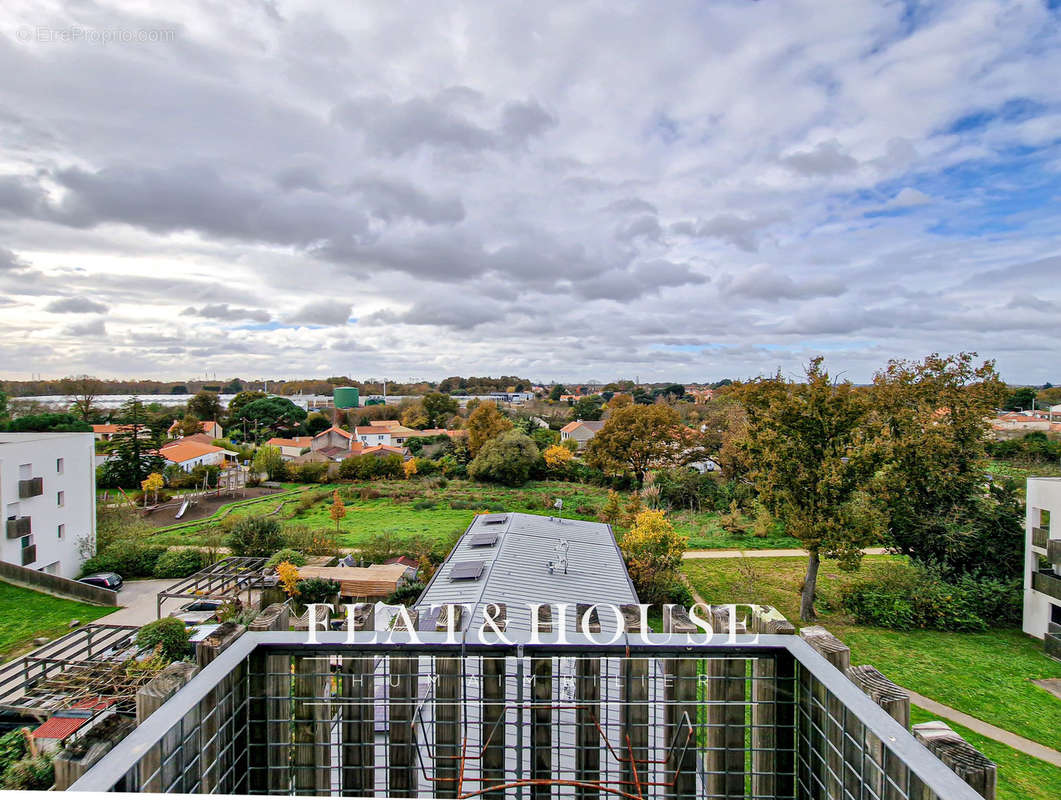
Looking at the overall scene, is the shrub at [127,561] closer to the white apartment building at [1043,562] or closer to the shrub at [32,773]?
the shrub at [32,773]

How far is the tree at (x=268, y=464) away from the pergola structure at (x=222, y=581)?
15.8 metres

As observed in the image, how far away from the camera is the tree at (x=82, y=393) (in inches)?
1663

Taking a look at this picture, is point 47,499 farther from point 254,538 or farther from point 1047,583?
point 1047,583

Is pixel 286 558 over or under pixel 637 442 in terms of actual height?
under

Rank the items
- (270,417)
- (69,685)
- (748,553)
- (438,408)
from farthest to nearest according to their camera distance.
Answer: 1. (438,408)
2. (270,417)
3. (748,553)
4. (69,685)

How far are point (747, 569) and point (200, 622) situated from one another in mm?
12568

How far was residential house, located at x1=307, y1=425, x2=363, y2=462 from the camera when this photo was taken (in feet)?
115

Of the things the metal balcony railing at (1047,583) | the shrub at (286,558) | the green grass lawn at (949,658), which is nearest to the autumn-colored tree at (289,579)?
the shrub at (286,558)

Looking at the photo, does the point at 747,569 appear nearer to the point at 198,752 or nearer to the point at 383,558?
the point at 383,558

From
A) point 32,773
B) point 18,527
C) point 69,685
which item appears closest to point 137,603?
point 18,527

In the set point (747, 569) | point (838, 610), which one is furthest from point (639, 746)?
point (747, 569)

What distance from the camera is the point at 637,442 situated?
1001 inches

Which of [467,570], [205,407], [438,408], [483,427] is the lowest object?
[467,570]

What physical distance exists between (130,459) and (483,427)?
17807 mm
